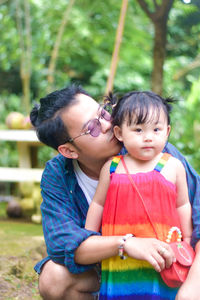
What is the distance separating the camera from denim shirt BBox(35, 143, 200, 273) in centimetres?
172

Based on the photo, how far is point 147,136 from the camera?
157cm

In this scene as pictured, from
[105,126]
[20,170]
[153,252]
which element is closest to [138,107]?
[105,126]

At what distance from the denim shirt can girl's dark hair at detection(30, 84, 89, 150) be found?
0.15 meters

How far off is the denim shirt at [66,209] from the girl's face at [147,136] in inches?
10.2

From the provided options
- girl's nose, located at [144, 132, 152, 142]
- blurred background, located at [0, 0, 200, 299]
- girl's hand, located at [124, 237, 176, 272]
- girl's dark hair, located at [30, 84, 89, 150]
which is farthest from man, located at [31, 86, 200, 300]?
blurred background, located at [0, 0, 200, 299]

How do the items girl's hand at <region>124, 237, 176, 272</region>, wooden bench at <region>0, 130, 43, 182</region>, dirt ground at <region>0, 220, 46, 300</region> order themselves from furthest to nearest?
wooden bench at <region>0, 130, 43, 182</region> < dirt ground at <region>0, 220, 46, 300</region> < girl's hand at <region>124, 237, 176, 272</region>

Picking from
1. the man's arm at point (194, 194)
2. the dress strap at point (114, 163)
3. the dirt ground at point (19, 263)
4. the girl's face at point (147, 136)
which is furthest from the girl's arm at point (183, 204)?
the dirt ground at point (19, 263)

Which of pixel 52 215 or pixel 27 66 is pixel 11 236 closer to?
pixel 52 215

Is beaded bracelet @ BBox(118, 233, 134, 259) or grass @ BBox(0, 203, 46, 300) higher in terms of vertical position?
beaded bracelet @ BBox(118, 233, 134, 259)

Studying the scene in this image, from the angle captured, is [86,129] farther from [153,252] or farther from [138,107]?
[153,252]

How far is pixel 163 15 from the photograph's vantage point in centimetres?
356

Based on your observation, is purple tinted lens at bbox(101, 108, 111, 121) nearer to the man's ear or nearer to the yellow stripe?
the man's ear

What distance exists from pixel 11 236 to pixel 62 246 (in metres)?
2.06

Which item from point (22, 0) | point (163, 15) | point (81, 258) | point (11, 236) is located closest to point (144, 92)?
A: point (81, 258)
